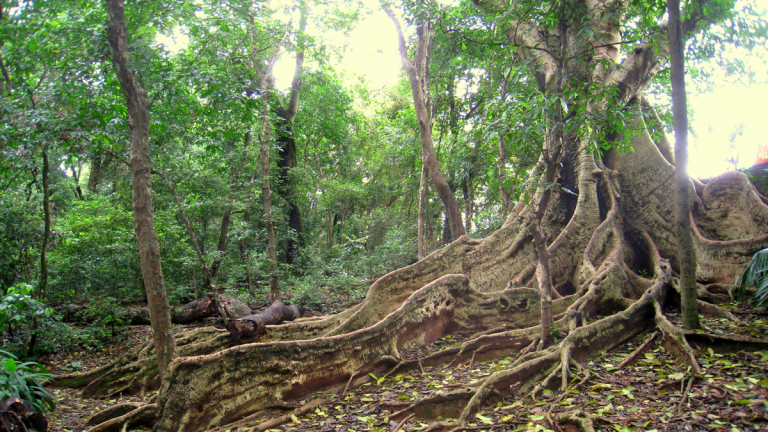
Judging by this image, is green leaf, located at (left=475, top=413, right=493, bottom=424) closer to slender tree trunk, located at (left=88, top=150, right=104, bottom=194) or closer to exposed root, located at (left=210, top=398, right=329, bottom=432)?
exposed root, located at (left=210, top=398, right=329, bottom=432)

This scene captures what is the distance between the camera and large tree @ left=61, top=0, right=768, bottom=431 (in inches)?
176

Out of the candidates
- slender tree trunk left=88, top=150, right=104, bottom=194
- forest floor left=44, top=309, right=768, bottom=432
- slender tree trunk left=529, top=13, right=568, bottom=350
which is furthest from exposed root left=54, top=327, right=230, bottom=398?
slender tree trunk left=88, top=150, right=104, bottom=194

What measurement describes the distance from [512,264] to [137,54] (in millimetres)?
6153

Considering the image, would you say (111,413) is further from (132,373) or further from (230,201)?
(230,201)

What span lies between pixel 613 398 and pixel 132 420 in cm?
465

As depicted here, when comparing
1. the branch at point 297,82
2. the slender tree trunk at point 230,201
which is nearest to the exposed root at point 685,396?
the slender tree trunk at point 230,201

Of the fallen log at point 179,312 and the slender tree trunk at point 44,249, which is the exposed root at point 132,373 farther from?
the fallen log at point 179,312

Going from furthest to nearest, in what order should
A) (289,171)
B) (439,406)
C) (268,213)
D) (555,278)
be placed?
(289,171) < (268,213) < (555,278) < (439,406)

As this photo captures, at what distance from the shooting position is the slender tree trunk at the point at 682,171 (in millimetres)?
4598

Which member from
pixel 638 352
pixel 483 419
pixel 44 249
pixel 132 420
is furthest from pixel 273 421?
pixel 44 249

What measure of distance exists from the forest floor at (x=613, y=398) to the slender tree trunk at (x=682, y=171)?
53 centimetres

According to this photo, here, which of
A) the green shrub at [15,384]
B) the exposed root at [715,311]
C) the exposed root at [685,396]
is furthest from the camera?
the exposed root at [715,311]

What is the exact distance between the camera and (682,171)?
464 centimetres

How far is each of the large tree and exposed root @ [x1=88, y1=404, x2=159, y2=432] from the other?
0.54 metres
